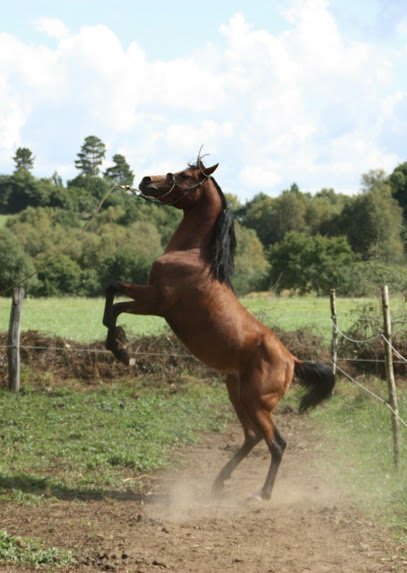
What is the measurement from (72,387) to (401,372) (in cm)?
644

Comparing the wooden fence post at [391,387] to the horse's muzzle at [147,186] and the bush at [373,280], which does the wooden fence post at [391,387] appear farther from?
the bush at [373,280]

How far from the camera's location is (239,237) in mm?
62156

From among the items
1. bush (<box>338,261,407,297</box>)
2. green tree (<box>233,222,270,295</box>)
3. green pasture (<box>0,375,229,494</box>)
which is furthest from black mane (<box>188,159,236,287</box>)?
green tree (<box>233,222,270,295</box>)

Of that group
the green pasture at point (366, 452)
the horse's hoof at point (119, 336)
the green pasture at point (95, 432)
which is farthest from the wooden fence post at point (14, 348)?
the horse's hoof at point (119, 336)

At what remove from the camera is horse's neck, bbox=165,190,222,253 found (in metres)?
7.59

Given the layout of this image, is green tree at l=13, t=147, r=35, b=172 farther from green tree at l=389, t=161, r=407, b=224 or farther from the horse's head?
the horse's head

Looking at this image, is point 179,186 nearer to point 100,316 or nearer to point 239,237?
point 100,316

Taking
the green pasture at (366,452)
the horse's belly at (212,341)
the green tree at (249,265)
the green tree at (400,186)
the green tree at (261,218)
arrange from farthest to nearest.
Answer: the green tree at (261,218)
the green tree at (400,186)
the green tree at (249,265)
the horse's belly at (212,341)
the green pasture at (366,452)

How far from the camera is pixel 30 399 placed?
13.6 meters

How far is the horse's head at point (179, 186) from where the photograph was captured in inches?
288

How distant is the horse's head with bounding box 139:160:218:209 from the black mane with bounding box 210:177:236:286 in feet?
0.66

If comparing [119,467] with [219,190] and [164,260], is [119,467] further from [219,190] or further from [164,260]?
[219,190]

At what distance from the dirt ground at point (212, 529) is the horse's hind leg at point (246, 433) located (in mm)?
188

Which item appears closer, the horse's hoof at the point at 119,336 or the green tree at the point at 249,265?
the horse's hoof at the point at 119,336
